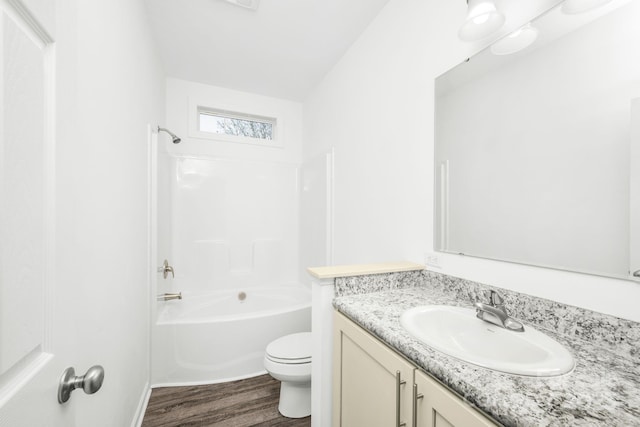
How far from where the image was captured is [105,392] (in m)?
1.11

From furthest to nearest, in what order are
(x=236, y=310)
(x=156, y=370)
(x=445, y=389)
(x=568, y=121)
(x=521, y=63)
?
(x=236, y=310), (x=156, y=370), (x=521, y=63), (x=568, y=121), (x=445, y=389)

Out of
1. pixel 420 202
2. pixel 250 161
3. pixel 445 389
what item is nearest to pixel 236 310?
pixel 250 161

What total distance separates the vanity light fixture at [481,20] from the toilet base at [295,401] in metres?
2.07

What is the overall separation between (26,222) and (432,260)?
1460 millimetres

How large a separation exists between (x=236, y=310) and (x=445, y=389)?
8.35ft

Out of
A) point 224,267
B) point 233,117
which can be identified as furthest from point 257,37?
point 224,267

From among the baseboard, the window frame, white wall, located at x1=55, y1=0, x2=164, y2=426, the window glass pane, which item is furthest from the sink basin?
the window glass pane

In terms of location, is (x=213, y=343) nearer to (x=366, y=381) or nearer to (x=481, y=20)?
(x=366, y=381)

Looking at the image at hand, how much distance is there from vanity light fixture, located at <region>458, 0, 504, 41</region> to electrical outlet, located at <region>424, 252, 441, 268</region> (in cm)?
99

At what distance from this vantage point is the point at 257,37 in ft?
6.64

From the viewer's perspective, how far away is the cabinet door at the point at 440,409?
589 mm

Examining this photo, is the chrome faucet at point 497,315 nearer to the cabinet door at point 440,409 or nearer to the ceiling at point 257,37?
the cabinet door at point 440,409

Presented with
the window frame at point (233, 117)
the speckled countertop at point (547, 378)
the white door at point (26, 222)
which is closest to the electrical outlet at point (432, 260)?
the speckled countertop at point (547, 378)

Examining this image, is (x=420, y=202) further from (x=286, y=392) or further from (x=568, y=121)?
(x=286, y=392)
